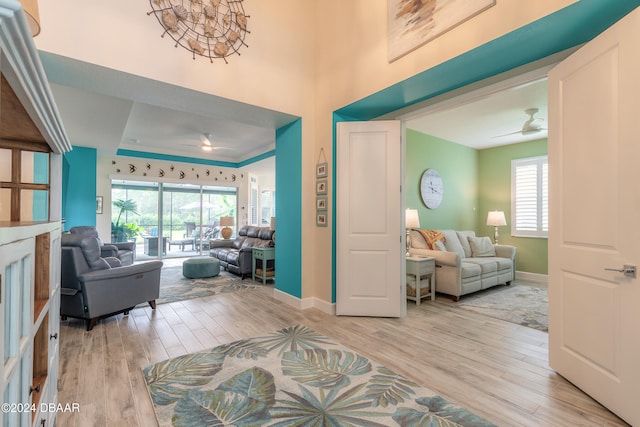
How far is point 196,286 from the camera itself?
4.95m

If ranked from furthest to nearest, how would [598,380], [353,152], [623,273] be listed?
[353,152] < [598,380] < [623,273]

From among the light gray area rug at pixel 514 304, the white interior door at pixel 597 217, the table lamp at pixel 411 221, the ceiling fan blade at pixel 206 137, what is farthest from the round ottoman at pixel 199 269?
the white interior door at pixel 597 217

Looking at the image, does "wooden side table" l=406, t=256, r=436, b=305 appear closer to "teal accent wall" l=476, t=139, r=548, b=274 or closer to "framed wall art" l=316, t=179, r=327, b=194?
"framed wall art" l=316, t=179, r=327, b=194

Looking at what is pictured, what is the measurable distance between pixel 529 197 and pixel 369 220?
447 centimetres

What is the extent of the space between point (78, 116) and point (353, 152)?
440 centimetres

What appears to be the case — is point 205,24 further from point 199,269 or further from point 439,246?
point 439,246

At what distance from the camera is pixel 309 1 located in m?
3.90

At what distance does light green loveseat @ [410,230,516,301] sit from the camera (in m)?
4.21

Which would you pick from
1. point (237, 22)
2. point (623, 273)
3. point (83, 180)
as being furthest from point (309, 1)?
point (83, 180)

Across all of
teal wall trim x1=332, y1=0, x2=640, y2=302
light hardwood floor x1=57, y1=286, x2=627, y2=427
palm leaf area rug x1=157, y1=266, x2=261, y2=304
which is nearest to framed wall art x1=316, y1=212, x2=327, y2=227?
light hardwood floor x1=57, y1=286, x2=627, y2=427

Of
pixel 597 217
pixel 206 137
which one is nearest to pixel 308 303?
pixel 597 217

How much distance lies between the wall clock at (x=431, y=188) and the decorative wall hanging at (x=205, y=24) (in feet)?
13.2

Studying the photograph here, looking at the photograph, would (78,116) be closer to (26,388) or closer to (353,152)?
(353,152)

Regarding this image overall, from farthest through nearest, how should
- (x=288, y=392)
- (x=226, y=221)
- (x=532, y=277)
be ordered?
1. (x=226, y=221)
2. (x=532, y=277)
3. (x=288, y=392)
